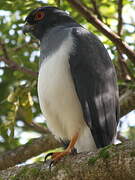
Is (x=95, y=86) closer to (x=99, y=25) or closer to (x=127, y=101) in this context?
(x=99, y=25)

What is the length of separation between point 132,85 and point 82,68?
3.24 ft

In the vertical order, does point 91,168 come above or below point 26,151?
above

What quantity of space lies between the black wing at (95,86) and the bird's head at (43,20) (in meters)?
0.81

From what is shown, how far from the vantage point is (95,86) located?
570 centimetres

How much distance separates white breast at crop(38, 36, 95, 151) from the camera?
5.54m

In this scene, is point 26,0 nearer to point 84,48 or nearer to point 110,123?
point 84,48

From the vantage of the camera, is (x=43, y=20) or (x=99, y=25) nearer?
(x=99, y=25)

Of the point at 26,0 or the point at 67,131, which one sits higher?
the point at 26,0

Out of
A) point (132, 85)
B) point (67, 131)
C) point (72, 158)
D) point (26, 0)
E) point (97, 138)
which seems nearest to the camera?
point (72, 158)

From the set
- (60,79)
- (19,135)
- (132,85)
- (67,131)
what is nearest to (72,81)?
(60,79)

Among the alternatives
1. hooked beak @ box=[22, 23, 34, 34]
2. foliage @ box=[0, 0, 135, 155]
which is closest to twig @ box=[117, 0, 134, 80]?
foliage @ box=[0, 0, 135, 155]

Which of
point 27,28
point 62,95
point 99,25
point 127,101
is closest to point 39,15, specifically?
point 27,28

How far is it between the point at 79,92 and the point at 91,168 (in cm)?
158

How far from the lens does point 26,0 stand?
6926 mm
